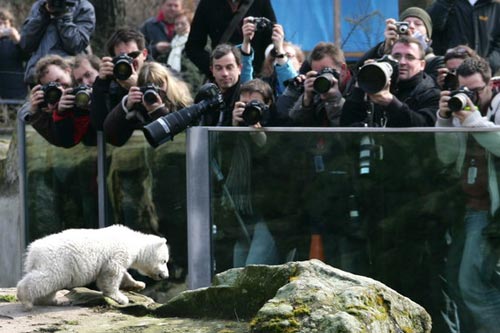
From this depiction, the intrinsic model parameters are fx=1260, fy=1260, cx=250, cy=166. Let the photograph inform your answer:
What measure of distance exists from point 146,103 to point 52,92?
44.5 inches

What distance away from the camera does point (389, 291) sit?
621 centimetres

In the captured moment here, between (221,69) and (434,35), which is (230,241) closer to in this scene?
(221,69)

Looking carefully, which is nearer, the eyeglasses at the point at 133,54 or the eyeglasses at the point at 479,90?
the eyeglasses at the point at 479,90

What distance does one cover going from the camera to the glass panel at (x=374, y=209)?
7.32 meters

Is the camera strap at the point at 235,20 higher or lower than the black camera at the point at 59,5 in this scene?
lower

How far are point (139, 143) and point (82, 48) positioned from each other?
2.79 meters

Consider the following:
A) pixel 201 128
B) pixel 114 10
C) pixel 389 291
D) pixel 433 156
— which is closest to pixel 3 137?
pixel 114 10

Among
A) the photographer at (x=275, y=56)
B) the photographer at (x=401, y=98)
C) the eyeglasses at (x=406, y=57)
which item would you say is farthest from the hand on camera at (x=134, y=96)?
the eyeglasses at (x=406, y=57)

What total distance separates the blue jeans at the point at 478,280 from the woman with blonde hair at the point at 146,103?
8.02 ft

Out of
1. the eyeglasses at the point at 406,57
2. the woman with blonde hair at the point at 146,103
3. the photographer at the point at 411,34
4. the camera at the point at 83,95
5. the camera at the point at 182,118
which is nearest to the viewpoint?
the camera at the point at 182,118

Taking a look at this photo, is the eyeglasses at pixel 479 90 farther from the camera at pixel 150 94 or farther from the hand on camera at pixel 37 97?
the hand on camera at pixel 37 97

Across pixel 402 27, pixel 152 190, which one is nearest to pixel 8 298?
pixel 152 190

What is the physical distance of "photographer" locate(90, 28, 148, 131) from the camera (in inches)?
355

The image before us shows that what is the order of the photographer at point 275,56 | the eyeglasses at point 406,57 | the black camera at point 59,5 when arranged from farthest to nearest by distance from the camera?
the black camera at point 59,5 → the photographer at point 275,56 → the eyeglasses at point 406,57
